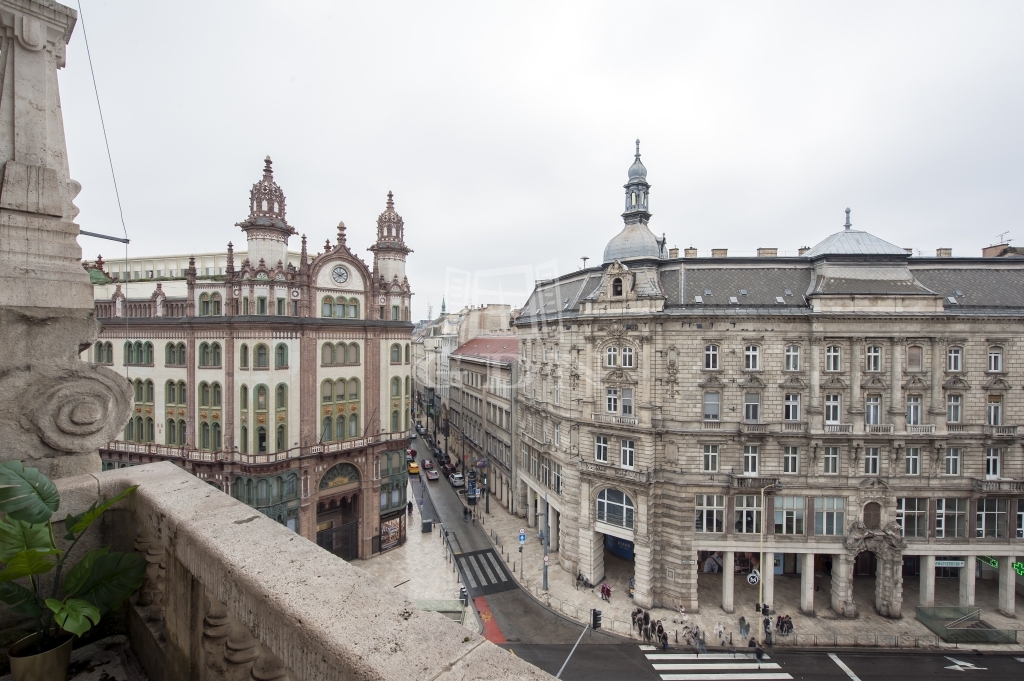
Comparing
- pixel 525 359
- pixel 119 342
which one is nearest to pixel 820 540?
pixel 525 359

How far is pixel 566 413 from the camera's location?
35.3m

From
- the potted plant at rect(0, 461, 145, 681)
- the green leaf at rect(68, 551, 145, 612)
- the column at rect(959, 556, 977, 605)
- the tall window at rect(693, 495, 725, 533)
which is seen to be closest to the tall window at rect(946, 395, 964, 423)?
the column at rect(959, 556, 977, 605)

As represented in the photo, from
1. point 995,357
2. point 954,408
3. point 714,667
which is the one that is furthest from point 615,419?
point 995,357

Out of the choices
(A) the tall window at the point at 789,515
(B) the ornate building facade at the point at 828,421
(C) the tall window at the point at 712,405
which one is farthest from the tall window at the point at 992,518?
(C) the tall window at the point at 712,405

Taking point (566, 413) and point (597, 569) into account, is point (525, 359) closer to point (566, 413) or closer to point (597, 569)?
point (566, 413)

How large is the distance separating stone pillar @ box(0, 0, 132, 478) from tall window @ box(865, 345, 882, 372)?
118ft

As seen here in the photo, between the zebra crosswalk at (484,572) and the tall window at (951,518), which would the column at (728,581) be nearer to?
the tall window at (951,518)

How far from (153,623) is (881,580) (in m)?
38.3

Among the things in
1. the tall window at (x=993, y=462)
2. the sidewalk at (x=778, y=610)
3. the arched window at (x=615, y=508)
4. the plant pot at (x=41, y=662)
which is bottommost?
the sidewalk at (x=778, y=610)

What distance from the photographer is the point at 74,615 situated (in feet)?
12.2

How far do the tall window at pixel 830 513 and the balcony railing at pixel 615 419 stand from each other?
12087 mm

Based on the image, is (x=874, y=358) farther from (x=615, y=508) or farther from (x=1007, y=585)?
(x=615, y=508)

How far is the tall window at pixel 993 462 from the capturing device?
29.7 meters

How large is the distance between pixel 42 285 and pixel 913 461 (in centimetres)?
3964
